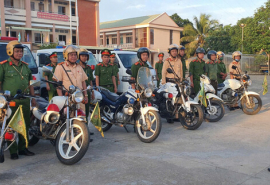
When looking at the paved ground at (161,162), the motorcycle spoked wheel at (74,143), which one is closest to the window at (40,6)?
the paved ground at (161,162)

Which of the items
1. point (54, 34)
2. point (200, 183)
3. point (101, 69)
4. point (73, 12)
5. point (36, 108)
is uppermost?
point (73, 12)

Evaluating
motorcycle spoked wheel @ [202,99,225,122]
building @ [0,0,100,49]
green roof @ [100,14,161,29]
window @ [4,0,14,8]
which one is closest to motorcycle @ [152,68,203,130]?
motorcycle spoked wheel @ [202,99,225,122]

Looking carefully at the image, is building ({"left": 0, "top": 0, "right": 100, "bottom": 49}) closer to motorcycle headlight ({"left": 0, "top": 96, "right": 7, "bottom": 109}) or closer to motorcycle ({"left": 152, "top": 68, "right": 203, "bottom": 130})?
motorcycle ({"left": 152, "top": 68, "right": 203, "bottom": 130})

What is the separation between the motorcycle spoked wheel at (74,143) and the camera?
167 inches

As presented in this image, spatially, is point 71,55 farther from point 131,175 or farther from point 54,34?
point 54,34

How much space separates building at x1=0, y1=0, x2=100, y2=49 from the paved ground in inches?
1001

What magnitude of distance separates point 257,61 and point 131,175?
1199 inches

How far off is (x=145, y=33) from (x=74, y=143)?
33.7 m

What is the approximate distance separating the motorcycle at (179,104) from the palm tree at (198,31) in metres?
30.6

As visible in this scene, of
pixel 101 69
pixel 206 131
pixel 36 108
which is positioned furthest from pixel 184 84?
→ pixel 36 108

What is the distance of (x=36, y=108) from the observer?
510 cm

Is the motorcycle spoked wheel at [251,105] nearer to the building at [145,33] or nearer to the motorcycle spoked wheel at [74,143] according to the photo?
the motorcycle spoked wheel at [74,143]

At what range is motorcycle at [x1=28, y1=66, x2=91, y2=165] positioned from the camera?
14.1ft

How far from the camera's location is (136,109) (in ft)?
19.5
